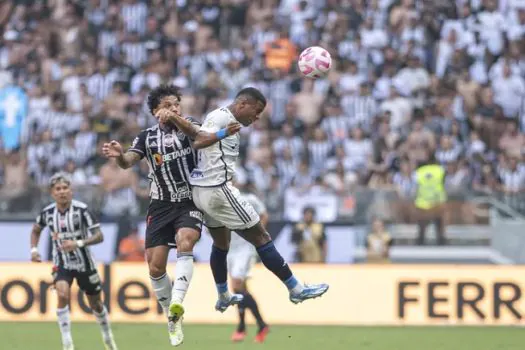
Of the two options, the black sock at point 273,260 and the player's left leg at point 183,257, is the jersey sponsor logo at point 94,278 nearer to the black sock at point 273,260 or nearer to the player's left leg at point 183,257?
the player's left leg at point 183,257

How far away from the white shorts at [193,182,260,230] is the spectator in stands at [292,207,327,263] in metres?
9.24

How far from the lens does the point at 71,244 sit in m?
15.4

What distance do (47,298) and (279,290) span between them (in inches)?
153

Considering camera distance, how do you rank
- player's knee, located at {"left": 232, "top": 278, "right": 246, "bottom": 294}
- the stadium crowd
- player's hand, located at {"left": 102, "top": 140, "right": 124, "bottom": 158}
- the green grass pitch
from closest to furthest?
player's hand, located at {"left": 102, "top": 140, "right": 124, "bottom": 158} → the green grass pitch → player's knee, located at {"left": 232, "top": 278, "right": 246, "bottom": 294} → the stadium crowd

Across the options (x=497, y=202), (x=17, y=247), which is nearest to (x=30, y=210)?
(x=17, y=247)

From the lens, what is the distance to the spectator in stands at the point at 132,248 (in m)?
22.7

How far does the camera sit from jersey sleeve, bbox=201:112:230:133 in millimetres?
12656

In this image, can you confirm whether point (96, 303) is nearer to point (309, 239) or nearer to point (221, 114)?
point (221, 114)

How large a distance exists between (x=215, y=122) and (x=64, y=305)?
3906 mm

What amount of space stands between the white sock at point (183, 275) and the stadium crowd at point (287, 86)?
9.53 meters

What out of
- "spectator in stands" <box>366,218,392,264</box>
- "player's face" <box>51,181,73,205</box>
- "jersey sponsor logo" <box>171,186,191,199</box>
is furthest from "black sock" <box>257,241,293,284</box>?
"spectator in stands" <box>366,218,392,264</box>

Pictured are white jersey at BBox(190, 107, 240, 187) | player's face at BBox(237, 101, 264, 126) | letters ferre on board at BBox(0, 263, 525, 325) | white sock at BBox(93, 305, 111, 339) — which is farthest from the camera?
letters ferre on board at BBox(0, 263, 525, 325)

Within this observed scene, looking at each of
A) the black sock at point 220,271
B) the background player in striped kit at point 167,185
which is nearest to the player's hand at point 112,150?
the background player in striped kit at point 167,185

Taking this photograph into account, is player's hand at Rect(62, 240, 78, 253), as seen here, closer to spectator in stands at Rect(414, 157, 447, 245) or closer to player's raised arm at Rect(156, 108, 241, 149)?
player's raised arm at Rect(156, 108, 241, 149)
